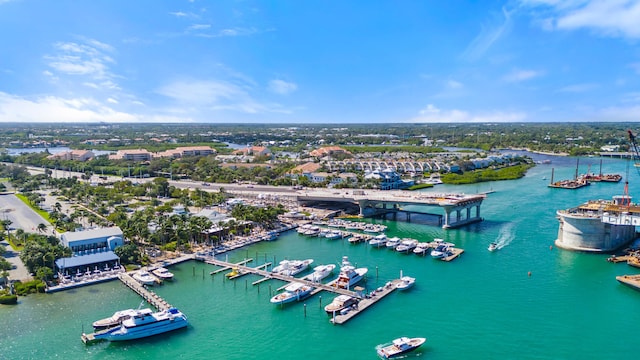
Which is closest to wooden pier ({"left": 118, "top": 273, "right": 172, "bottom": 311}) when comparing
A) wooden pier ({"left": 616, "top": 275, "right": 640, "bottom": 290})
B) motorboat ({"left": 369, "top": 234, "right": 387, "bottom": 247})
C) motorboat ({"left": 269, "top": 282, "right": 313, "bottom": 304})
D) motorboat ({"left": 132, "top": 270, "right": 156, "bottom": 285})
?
motorboat ({"left": 132, "top": 270, "right": 156, "bottom": 285})

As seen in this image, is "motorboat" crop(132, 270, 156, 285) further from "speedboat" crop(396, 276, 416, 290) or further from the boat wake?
the boat wake

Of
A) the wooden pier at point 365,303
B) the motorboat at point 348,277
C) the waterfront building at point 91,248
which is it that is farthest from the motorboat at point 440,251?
the waterfront building at point 91,248

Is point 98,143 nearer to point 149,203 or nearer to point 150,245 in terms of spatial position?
point 149,203

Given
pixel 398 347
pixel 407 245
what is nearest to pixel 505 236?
pixel 407 245

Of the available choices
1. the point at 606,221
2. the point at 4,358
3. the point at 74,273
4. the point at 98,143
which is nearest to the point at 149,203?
the point at 74,273

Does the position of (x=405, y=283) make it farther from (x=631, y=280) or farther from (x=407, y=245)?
(x=631, y=280)
